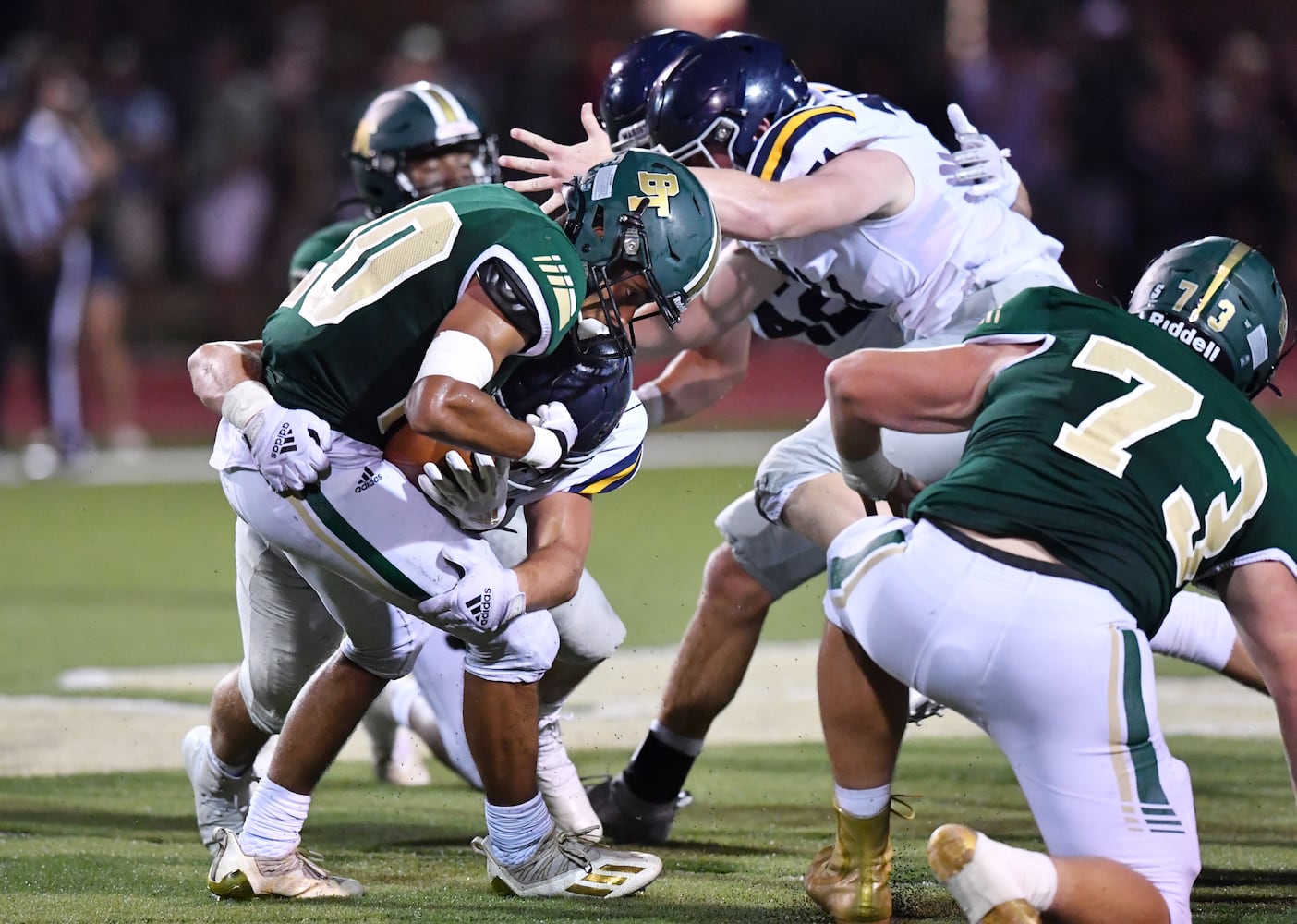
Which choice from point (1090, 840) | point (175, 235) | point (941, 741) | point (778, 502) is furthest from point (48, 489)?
point (1090, 840)

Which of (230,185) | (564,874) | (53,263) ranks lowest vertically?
(230,185)

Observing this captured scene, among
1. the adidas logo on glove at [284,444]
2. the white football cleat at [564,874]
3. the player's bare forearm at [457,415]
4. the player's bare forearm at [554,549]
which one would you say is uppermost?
the player's bare forearm at [457,415]

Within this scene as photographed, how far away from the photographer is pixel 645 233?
12.3 ft

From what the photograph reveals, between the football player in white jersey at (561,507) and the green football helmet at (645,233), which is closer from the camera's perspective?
the football player in white jersey at (561,507)

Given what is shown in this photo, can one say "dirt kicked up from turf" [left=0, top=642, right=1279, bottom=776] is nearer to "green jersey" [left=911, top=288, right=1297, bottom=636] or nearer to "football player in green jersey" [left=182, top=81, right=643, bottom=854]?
"football player in green jersey" [left=182, top=81, right=643, bottom=854]

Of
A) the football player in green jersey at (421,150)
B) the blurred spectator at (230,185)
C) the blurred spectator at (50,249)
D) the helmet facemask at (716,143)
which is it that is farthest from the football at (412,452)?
the blurred spectator at (230,185)

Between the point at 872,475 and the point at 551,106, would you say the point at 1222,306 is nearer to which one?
the point at 872,475

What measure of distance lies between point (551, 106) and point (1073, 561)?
41.5ft

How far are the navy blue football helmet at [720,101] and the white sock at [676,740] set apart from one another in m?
1.38

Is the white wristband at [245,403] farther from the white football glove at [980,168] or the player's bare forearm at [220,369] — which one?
the white football glove at [980,168]

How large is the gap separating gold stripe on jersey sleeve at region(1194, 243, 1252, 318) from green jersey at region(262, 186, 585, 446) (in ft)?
3.81

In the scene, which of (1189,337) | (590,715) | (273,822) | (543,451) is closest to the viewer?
(1189,337)

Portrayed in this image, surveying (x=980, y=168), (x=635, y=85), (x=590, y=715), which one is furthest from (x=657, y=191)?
(x=590, y=715)

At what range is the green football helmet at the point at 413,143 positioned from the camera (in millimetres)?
5613
